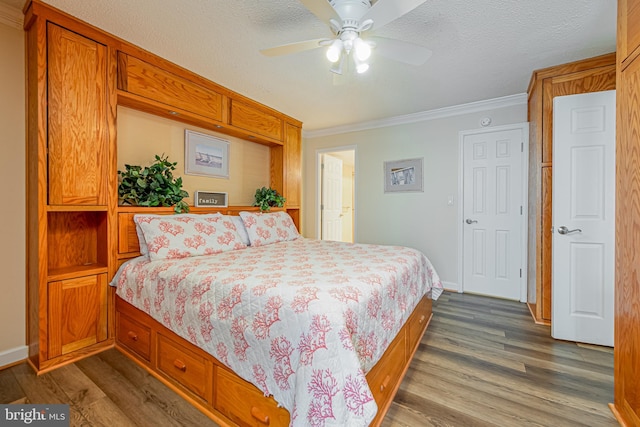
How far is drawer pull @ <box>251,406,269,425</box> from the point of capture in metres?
1.25

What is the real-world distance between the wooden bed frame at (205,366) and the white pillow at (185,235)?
259mm

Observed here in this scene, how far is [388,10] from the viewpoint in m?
1.47

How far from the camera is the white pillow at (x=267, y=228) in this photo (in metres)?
2.85

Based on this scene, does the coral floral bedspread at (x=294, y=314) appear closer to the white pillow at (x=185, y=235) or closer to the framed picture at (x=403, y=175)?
the white pillow at (x=185, y=235)

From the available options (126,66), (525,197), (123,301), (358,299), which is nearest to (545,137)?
(525,197)

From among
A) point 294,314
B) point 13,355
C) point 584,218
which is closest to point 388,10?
point 294,314

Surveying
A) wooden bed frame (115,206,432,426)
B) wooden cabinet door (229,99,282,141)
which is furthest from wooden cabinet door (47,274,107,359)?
wooden cabinet door (229,99,282,141)

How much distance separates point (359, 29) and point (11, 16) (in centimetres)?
241

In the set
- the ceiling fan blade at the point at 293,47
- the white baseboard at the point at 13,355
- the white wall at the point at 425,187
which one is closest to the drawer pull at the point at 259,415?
the white baseboard at the point at 13,355

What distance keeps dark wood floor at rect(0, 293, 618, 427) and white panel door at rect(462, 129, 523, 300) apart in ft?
3.78

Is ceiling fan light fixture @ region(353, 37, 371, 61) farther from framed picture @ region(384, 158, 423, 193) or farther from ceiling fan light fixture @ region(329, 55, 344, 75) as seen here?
framed picture @ region(384, 158, 423, 193)

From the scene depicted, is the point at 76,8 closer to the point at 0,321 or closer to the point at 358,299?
the point at 0,321

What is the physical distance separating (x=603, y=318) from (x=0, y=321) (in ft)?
14.7

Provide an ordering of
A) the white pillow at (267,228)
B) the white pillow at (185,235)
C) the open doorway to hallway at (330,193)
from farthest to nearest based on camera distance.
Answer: the open doorway to hallway at (330,193), the white pillow at (267,228), the white pillow at (185,235)
